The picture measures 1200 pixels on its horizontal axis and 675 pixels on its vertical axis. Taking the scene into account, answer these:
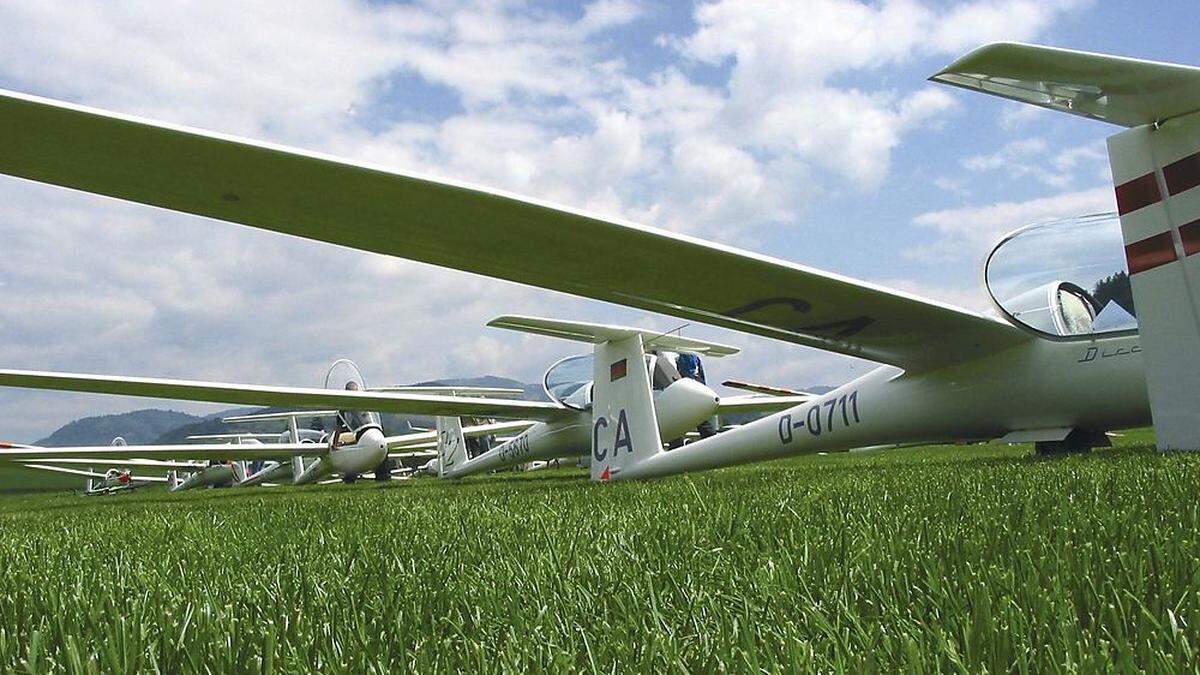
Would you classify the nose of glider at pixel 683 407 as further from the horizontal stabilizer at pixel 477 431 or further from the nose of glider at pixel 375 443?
the nose of glider at pixel 375 443

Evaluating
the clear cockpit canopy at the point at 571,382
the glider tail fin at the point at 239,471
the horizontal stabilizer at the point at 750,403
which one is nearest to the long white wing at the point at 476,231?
the clear cockpit canopy at the point at 571,382

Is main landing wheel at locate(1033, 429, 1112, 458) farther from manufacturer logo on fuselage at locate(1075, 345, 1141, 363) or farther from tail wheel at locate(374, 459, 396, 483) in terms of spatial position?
tail wheel at locate(374, 459, 396, 483)

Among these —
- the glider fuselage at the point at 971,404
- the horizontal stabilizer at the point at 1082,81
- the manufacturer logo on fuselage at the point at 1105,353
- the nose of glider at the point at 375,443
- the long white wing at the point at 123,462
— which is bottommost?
the glider fuselage at the point at 971,404

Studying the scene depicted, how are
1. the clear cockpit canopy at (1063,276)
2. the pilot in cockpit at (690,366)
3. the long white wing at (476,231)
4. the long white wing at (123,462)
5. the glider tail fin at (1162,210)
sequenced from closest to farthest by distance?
the long white wing at (476,231) → the glider tail fin at (1162,210) → the clear cockpit canopy at (1063,276) → the long white wing at (123,462) → the pilot in cockpit at (690,366)

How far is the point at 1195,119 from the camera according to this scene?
3.69 metres

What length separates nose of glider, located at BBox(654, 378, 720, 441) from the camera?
11.3m

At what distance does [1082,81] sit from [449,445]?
1528 centimetres

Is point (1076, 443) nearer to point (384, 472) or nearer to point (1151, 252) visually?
point (1151, 252)

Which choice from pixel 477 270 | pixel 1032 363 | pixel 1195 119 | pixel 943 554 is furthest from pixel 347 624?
pixel 1032 363

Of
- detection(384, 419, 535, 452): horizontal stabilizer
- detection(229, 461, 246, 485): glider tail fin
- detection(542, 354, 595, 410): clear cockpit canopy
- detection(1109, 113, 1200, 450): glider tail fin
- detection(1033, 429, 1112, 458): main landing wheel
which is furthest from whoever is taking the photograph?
detection(229, 461, 246, 485): glider tail fin

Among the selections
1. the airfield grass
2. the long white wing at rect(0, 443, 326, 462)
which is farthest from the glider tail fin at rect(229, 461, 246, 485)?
the airfield grass

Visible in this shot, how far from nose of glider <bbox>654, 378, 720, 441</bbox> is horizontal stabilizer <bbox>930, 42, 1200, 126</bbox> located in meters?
7.81

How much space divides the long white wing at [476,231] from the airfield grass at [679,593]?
1406 millimetres

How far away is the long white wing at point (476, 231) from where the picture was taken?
116 inches
